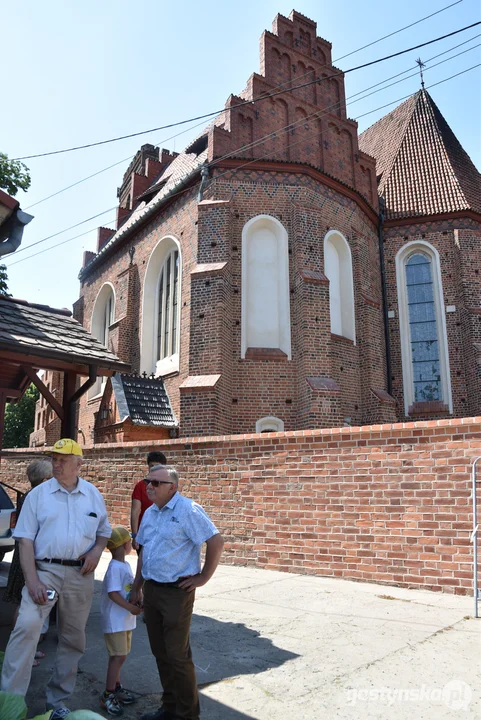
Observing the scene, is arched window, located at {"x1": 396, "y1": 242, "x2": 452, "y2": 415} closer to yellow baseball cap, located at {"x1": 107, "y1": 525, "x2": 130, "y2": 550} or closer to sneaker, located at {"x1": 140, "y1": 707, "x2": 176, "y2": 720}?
yellow baseball cap, located at {"x1": 107, "y1": 525, "x2": 130, "y2": 550}

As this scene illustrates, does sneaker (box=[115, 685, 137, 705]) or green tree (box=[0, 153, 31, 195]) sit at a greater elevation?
green tree (box=[0, 153, 31, 195])

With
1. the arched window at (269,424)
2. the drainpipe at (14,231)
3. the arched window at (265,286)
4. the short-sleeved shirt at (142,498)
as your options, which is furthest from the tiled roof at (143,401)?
the drainpipe at (14,231)

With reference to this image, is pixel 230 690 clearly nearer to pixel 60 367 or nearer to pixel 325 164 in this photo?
pixel 60 367

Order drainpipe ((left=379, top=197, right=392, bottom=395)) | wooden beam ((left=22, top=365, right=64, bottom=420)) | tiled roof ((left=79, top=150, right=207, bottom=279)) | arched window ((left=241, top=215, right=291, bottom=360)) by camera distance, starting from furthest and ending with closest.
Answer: tiled roof ((left=79, top=150, right=207, bottom=279)) < drainpipe ((left=379, top=197, right=392, bottom=395)) < arched window ((left=241, top=215, right=291, bottom=360)) < wooden beam ((left=22, top=365, right=64, bottom=420))

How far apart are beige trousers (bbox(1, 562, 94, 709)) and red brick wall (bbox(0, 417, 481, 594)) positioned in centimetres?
458

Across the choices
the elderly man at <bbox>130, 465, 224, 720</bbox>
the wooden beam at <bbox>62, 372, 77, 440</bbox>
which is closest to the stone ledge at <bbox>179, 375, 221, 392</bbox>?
the wooden beam at <bbox>62, 372, 77, 440</bbox>

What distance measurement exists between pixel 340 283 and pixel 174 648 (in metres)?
15.0

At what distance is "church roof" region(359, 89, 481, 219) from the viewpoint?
18.8 m

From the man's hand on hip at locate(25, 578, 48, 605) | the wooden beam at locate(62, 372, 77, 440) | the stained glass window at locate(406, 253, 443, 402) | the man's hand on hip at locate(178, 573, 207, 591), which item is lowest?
the man's hand on hip at locate(25, 578, 48, 605)

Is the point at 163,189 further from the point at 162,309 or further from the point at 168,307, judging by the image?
the point at 168,307

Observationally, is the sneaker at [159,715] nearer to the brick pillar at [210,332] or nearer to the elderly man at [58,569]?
the elderly man at [58,569]

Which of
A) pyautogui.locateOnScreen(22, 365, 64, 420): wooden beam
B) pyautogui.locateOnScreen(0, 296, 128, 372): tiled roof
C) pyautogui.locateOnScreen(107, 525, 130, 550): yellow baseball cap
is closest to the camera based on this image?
pyautogui.locateOnScreen(107, 525, 130, 550): yellow baseball cap

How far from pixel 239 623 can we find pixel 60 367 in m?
3.79

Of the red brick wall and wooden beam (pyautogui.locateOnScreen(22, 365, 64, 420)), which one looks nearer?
the red brick wall
